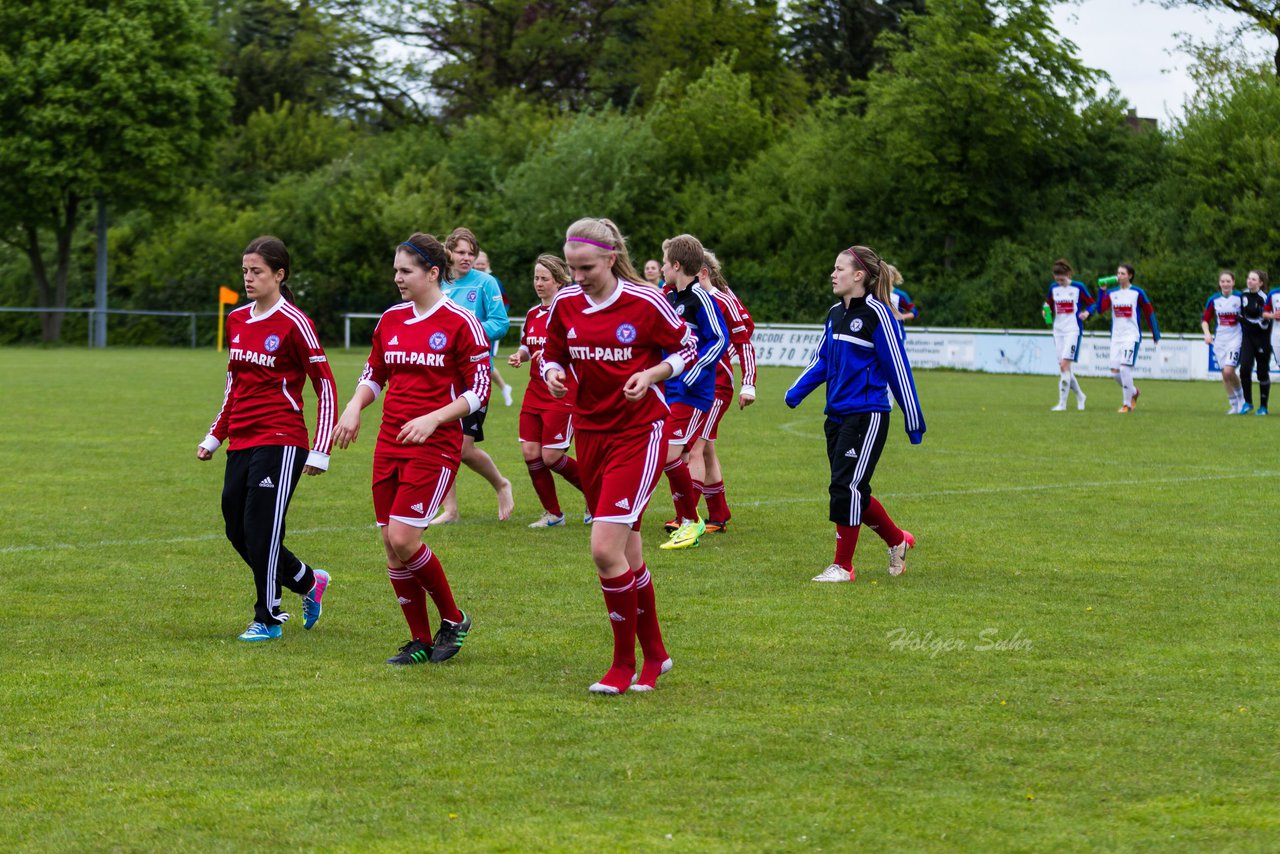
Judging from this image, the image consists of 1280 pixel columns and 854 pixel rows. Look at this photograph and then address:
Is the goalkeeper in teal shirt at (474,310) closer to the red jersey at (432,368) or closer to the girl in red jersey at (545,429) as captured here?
the girl in red jersey at (545,429)

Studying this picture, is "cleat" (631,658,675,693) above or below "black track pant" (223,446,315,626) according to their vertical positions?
below

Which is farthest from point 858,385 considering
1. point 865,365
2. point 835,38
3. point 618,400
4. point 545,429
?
point 835,38

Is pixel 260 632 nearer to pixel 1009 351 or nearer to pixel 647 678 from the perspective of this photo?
pixel 647 678

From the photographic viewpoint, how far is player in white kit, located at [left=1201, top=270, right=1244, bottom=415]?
74.1ft

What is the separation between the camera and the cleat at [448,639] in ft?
22.0

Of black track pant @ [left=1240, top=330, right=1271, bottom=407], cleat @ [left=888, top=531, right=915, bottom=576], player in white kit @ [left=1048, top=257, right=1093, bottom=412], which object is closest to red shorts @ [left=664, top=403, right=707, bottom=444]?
cleat @ [left=888, top=531, right=915, bottom=576]

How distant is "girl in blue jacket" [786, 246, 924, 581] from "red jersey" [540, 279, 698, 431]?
102 inches

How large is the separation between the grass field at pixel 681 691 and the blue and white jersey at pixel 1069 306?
1089cm

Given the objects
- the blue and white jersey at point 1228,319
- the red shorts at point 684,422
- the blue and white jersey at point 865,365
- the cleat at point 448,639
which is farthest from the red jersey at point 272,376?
the blue and white jersey at point 1228,319

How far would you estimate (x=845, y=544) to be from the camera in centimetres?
887

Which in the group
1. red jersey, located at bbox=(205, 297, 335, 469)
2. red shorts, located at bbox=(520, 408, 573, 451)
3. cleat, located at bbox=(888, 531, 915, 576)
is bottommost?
cleat, located at bbox=(888, 531, 915, 576)

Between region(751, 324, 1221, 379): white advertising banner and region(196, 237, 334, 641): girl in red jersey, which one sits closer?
region(196, 237, 334, 641): girl in red jersey

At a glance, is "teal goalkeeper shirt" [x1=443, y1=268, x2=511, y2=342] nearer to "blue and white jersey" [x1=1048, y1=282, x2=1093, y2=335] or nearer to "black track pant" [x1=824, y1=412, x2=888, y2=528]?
"black track pant" [x1=824, y1=412, x2=888, y2=528]

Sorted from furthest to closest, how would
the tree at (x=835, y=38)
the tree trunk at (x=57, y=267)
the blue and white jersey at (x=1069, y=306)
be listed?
the tree at (x=835, y=38) < the tree trunk at (x=57, y=267) < the blue and white jersey at (x=1069, y=306)
